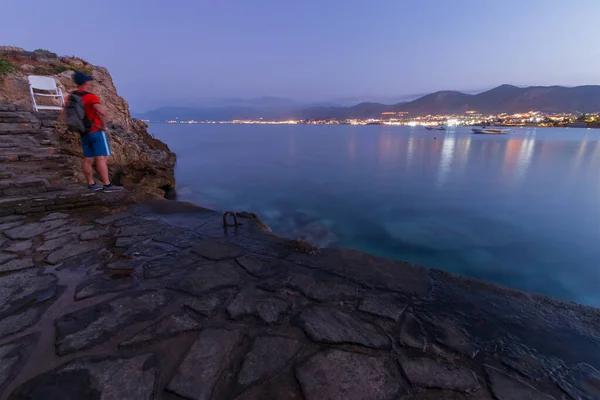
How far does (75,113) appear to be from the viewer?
4.98 metres

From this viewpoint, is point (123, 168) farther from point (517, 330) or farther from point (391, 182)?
point (391, 182)

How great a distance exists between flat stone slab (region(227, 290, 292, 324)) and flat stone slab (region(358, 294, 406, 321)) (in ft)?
2.49

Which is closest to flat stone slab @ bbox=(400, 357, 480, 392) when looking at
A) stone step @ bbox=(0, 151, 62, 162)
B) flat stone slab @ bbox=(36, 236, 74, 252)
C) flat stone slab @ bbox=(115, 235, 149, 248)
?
flat stone slab @ bbox=(115, 235, 149, 248)

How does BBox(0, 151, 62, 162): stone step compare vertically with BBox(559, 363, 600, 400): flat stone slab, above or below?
above

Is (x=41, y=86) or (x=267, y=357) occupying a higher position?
(x=41, y=86)

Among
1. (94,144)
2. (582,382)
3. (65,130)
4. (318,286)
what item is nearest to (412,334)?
(318,286)

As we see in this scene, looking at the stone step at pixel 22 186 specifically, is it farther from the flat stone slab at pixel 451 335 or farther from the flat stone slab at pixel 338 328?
the flat stone slab at pixel 451 335

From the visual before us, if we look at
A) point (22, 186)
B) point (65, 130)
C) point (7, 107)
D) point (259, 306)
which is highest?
point (7, 107)

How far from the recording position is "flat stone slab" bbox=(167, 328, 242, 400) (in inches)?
65.1

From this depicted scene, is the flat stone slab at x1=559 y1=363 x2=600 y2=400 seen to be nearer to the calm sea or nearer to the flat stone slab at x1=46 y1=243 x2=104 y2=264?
the flat stone slab at x1=46 y1=243 x2=104 y2=264

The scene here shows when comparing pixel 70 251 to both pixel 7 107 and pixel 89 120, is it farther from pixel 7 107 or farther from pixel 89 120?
pixel 7 107

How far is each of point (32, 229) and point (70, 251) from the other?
1.28 metres

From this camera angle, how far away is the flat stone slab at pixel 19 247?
335cm

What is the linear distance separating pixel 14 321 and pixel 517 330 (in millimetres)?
4398
